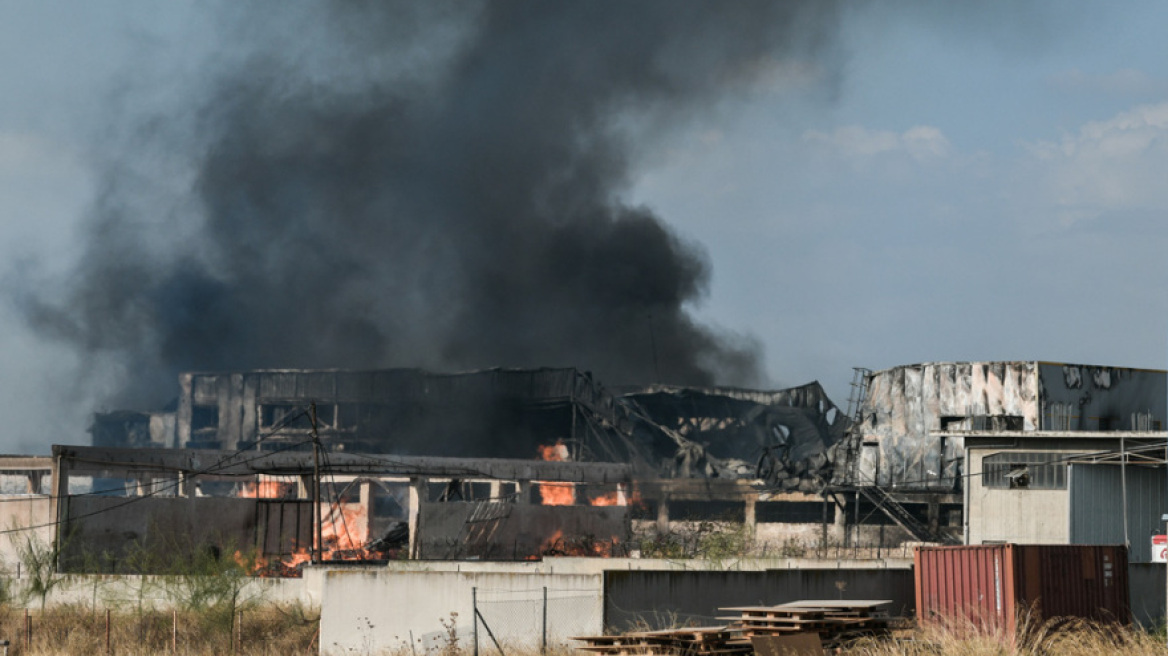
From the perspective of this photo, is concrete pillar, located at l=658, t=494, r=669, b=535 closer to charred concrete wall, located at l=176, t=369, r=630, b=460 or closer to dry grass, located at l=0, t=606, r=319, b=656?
charred concrete wall, located at l=176, t=369, r=630, b=460

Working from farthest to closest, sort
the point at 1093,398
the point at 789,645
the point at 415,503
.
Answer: the point at 1093,398, the point at 415,503, the point at 789,645

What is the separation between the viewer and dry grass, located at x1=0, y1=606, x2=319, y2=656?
2419 centimetres

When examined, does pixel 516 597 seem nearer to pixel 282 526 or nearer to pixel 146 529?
pixel 146 529

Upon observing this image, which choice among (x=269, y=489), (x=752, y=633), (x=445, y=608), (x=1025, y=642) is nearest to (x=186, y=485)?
(x=269, y=489)

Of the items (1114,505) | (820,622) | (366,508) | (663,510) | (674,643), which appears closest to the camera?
(674,643)

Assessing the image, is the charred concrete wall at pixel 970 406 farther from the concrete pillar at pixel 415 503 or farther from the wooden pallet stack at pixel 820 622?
the wooden pallet stack at pixel 820 622

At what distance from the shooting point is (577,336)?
96.2m

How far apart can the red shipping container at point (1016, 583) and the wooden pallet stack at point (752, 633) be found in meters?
1.65

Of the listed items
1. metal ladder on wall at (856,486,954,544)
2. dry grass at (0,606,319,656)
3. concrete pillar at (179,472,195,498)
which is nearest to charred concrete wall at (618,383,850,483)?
metal ladder on wall at (856,486,954,544)

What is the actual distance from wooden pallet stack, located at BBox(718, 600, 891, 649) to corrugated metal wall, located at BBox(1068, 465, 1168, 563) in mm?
14177

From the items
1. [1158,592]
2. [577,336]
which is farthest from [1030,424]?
[577,336]

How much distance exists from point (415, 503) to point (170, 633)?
63.8ft

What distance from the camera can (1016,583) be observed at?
20359 millimetres

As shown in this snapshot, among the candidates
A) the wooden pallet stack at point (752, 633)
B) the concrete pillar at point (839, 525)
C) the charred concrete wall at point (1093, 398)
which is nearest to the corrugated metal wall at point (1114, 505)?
the wooden pallet stack at point (752, 633)
